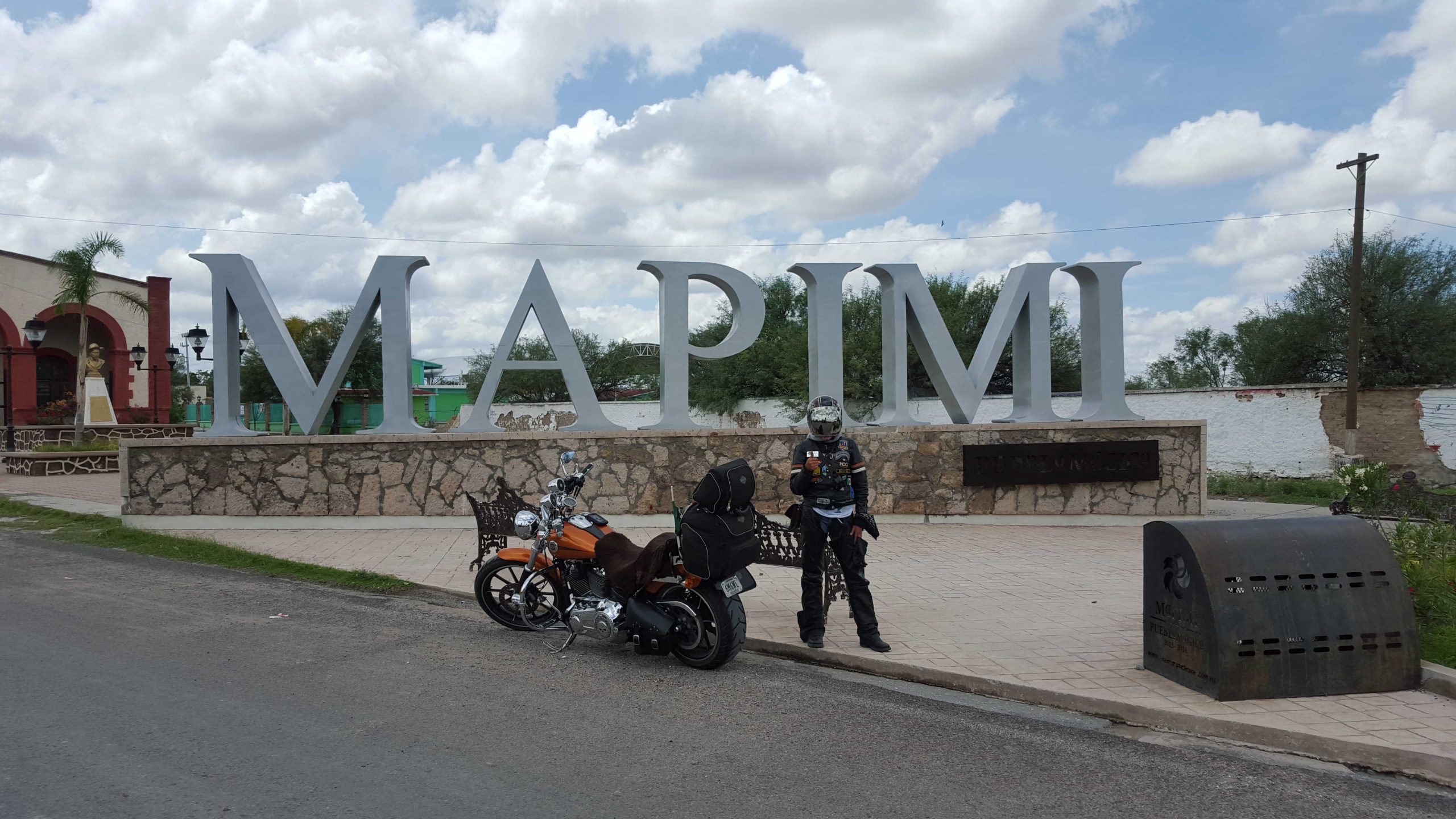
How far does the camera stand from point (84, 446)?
81.9 ft

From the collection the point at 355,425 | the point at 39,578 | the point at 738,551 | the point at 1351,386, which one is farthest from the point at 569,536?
the point at 355,425

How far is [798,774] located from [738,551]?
191 centimetres

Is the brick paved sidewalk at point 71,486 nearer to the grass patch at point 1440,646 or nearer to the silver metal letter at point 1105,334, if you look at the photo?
the silver metal letter at point 1105,334

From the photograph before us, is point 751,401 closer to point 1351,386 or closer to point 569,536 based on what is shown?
point 1351,386

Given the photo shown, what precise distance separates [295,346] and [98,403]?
2789cm

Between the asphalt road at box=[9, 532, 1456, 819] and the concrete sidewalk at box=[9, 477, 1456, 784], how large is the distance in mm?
321

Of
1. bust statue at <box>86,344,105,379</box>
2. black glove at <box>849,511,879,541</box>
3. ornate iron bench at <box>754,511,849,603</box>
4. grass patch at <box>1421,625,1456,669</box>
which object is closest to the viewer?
A: grass patch at <box>1421,625,1456,669</box>

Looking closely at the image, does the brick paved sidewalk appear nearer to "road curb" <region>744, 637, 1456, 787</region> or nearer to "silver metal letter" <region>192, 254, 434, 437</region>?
"silver metal letter" <region>192, 254, 434, 437</region>

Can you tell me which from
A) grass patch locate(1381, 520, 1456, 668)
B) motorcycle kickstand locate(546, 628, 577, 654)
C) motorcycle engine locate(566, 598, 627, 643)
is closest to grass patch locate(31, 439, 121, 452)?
motorcycle kickstand locate(546, 628, 577, 654)

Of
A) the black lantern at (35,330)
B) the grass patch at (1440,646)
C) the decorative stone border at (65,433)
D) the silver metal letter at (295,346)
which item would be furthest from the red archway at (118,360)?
the grass patch at (1440,646)

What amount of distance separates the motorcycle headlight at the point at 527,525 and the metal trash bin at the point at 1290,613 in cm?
429

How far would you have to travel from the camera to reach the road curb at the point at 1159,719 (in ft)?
15.1

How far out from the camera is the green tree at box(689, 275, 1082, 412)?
29234 mm

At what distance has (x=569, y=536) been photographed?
6.86 metres
